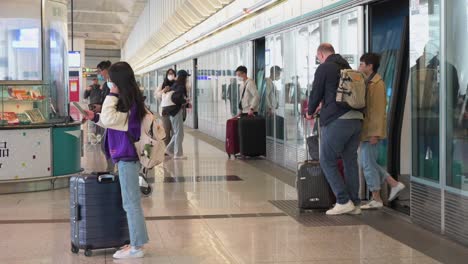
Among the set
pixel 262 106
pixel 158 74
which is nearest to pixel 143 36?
pixel 158 74

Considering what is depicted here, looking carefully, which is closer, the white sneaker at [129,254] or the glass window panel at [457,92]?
the white sneaker at [129,254]

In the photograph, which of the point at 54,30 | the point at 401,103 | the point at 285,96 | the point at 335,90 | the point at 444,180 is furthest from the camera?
the point at 285,96

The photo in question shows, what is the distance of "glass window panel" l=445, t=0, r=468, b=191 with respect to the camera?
5.47 meters

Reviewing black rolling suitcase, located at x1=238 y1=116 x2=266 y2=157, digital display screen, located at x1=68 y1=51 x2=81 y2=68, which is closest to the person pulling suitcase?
black rolling suitcase, located at x1=238 y1=116 x2=266 y2=157

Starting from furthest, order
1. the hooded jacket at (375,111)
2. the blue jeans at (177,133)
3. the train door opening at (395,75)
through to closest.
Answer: the blue jeans at (177,133) < the train door opening at (395,75) < the hooded jacket at (375,111)

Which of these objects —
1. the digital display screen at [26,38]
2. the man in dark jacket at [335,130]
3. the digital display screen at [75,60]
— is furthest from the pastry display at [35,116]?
the digital display screen at [75,60]

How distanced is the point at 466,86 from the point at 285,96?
570 cm

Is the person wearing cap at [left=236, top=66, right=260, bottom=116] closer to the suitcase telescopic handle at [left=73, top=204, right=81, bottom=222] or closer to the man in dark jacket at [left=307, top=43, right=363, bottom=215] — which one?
the man in dark jacket at [left=307, top=43, right=363, bottom=215]

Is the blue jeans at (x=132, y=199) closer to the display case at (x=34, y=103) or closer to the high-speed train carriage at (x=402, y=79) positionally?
the high-speed train carriage at (x=402, y=79)

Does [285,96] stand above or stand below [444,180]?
above

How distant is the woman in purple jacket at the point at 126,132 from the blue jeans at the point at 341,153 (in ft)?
7.36

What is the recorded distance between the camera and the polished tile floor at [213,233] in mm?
5043

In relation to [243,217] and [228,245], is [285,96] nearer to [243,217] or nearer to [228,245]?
[243,217]

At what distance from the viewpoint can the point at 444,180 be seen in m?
5.66
